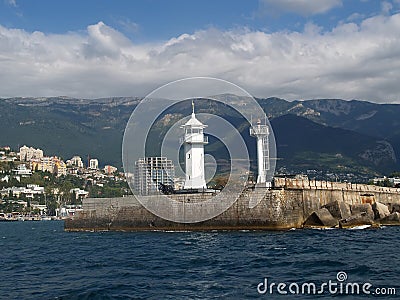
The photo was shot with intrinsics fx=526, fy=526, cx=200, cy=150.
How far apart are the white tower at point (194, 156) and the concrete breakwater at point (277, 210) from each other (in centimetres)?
682

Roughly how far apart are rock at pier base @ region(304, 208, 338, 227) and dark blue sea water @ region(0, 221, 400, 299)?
827 centimetres

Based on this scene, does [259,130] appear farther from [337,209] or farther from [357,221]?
[357,221]

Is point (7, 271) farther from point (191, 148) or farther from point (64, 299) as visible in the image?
point (191, 148)

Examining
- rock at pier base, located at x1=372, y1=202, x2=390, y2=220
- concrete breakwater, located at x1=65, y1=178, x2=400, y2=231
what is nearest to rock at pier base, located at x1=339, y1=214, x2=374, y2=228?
concrete breakwater, located at x1=65, y1=178, x2=400, y2=231

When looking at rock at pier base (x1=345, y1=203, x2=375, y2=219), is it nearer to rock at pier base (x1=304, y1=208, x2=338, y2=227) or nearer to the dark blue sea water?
rock at pier base (x1=304, y1=208, x2=338, y2=227)

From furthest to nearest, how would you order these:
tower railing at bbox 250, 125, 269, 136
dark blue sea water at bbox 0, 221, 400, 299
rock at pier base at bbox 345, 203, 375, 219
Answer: tower railing at bbox 250, 125, 269, 136 < rock at pier base at bbox 345, 203, 375, 219 < dark blue sea water at bbox 0, 221, 400, 299

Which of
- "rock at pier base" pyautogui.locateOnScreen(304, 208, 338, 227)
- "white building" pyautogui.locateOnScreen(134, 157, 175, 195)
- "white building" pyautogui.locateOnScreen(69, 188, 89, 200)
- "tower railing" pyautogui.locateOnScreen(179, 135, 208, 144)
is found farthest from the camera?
"white building" pyautogui.locateOnScreen(69, 188, 89, 200)

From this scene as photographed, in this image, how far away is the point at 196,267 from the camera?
84.4 ft

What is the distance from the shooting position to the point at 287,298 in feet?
58.4

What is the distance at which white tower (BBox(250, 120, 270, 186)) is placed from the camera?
5866cm

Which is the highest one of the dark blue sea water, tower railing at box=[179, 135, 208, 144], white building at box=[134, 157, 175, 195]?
tower railing at box=[179, 135, 208, 144]

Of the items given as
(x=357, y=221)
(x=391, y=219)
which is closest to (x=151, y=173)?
(x=391, y=219)

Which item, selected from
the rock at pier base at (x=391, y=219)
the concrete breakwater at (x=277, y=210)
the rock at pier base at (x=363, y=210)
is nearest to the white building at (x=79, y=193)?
the concrete breakwater at (x=277, y=210)

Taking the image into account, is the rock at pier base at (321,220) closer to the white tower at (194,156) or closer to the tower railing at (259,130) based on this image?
the white tower at (194,156)
